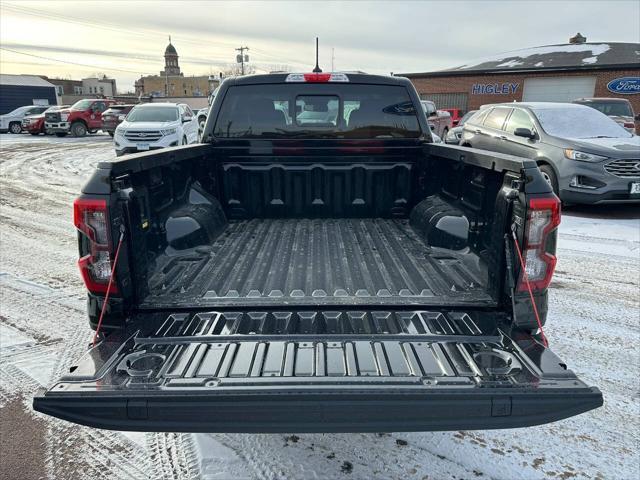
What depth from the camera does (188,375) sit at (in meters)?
2.02

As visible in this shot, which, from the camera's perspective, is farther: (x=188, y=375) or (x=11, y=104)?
(x=11, y=104)

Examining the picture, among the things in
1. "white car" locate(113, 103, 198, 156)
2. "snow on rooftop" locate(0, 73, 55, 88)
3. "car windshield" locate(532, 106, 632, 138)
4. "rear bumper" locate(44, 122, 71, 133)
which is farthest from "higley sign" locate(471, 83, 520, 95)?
"snow on rooftop" locate(0, 73, 55, 88)

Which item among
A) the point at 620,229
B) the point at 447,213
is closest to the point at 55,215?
the point at 447,213

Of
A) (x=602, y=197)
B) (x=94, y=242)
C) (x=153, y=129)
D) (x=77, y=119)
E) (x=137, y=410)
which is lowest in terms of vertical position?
(x=602, y=197)

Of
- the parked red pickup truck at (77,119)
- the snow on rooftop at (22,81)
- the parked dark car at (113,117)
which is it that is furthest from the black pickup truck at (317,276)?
the snow on rooftop at (22,81)

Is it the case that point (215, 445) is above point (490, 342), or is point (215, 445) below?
below

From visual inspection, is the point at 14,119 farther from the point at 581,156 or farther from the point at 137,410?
the point at 137,410

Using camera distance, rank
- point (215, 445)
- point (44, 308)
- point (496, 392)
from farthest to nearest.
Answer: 1. point (44, 308)
2. point (215, 445)
3. point (496, 392)

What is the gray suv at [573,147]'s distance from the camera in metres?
8.16

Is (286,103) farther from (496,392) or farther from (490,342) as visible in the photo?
(496,392)

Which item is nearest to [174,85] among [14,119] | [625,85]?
[14,119]

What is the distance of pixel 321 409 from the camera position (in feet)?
6.16

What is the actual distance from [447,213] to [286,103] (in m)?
1.86

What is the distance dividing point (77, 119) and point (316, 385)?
2889 centimetres
